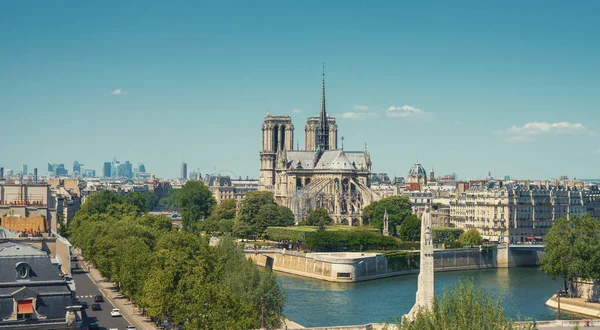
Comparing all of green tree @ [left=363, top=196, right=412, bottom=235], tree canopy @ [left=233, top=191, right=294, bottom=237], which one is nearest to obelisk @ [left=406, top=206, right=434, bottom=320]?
tree canopy @ [left=233, top=191, right=294, bottom=237]

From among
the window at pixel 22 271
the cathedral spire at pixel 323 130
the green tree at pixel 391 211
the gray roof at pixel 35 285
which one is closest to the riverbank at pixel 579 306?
the gray roof at pixel 35 285

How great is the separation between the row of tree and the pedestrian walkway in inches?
28.2

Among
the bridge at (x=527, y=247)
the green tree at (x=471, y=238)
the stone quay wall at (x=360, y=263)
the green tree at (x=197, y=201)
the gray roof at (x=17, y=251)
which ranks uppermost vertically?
the green tree at (x=197, y=201)

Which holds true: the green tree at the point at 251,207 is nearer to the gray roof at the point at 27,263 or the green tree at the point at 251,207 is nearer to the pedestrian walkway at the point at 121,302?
the pedestrian walkway at the point at 121,302

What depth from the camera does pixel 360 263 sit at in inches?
3681

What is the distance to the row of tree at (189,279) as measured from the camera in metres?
44.7

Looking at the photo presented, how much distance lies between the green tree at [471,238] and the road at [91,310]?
5054 centimetres

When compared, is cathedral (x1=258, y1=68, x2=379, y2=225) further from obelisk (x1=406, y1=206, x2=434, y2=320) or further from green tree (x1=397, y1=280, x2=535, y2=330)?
green tree (x1=397, y1=280, x2=535, y2=330)

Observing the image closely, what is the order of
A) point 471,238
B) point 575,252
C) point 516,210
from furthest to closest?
point 516,210
point 471,238
point 575,252

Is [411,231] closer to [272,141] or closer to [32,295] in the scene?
[272,141]

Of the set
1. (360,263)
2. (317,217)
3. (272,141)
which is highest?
(272,141)

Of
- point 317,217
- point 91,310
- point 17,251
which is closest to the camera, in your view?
point 17,251

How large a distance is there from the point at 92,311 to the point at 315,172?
332ft

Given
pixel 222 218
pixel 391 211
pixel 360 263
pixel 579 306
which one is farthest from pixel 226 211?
pixel 579 306
